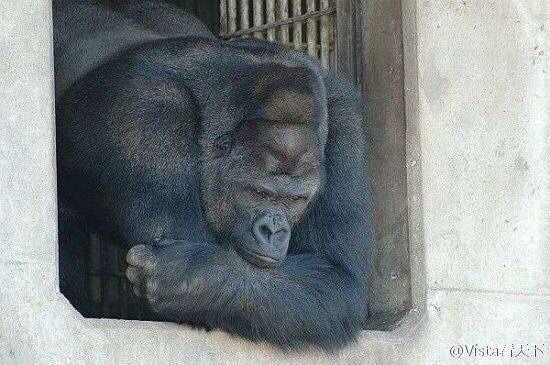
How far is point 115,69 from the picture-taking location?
4363 millimetres

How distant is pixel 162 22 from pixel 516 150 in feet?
3.78

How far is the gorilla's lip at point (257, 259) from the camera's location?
4078 mm

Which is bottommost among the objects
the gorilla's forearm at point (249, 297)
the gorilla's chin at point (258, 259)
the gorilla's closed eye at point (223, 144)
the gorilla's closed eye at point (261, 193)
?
the gorilla's forearm at point (249, 297)

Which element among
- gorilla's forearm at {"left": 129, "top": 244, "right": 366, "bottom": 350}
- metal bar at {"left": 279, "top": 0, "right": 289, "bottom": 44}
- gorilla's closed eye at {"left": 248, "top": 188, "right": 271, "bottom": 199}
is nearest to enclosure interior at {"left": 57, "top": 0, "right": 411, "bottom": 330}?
metal bar at {"left": 279, "top": 0, "right": 289, "bottom": 44}

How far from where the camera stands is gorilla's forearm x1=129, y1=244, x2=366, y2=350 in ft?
13.2

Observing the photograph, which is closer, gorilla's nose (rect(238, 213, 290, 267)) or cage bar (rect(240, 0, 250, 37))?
gorilla's nose (rect(238, 213, 290, 267))

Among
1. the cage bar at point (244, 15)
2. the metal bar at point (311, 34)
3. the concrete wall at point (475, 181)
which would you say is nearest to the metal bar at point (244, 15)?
the cage bar at point (244, 15)

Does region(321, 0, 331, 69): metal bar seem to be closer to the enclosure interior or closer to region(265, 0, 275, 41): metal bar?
the enclosure interior

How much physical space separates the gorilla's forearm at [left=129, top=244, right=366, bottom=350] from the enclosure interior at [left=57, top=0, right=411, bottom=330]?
0.39 metres

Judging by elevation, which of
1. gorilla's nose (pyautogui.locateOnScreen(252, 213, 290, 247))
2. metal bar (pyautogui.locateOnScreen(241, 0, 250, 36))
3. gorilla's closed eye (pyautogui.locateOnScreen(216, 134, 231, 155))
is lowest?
gorilla's nose (pyautogui.locateOnScreen(252, 213, 290, 247))

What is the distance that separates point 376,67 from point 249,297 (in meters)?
1.08

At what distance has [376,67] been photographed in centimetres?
489

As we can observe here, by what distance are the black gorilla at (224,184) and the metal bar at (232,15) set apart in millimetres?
843

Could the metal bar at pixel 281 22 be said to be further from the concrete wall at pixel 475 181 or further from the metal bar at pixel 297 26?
the concrete wall at pixel 475 181
